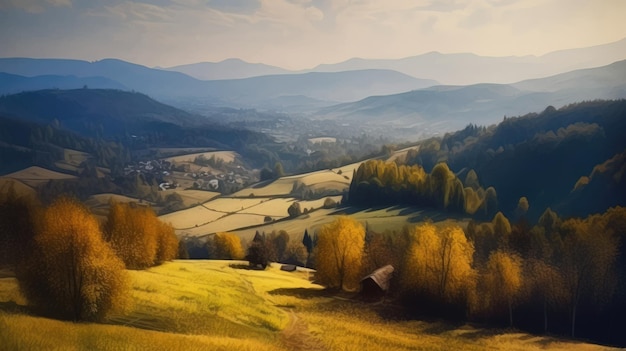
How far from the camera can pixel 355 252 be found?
37.9 m

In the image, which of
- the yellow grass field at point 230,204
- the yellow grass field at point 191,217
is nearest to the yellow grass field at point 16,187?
the yellow grass field at point 191,217

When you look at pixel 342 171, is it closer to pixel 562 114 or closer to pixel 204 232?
pixel 204 232

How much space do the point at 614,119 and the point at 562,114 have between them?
27.9 m

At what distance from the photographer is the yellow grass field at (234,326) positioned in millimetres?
14071

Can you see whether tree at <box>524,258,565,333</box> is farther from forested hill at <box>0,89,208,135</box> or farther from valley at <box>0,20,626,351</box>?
forested hill at <box>0,89,208,135</box>

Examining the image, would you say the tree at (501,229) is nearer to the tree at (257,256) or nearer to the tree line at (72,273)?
the tree at (257,256)

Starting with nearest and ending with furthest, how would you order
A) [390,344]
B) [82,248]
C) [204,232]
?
[82,248], [390,344], [204,232]

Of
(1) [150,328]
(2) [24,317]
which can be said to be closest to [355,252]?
(1) [150,328]

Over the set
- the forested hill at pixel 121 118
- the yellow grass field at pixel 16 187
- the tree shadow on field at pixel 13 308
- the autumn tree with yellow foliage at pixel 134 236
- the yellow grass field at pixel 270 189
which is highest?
the forested hill at pixel 121 118

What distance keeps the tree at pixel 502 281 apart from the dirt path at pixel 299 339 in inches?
730

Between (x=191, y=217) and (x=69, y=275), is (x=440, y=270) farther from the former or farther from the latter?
(x=191, y=217)

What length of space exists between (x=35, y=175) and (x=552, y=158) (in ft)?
332

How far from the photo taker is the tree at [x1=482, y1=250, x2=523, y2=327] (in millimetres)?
34138

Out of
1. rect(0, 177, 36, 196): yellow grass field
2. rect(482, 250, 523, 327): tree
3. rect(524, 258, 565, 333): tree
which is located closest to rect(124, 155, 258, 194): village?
rect(0, 177, 36, 196): yellow grass field
